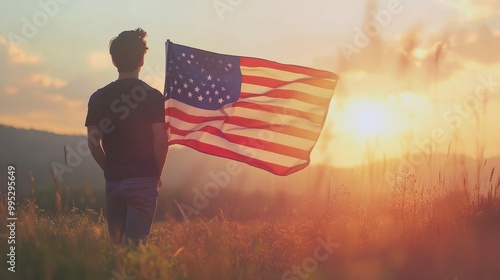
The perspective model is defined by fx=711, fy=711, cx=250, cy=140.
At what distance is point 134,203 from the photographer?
21.0ft

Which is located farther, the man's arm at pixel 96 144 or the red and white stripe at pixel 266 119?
the red and white stripe at pixel 266 119

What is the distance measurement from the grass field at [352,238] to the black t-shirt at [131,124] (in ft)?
2.49

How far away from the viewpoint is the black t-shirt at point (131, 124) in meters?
6.36

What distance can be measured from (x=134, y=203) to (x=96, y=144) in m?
0.68

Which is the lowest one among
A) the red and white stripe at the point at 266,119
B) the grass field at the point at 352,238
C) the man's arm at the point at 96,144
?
the grass field at the point at 352,238

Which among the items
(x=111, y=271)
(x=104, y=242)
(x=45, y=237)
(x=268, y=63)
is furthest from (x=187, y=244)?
(x=268, y=63)

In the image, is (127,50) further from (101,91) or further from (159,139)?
(159,139)

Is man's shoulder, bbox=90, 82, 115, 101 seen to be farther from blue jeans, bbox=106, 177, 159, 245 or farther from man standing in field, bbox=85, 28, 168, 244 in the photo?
blue jeans, bbox=106, 177, 159, 245

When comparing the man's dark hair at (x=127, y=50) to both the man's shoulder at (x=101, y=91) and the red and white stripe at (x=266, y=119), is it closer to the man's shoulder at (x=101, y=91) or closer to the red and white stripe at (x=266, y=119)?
the man's shoulder at (x=101, y=91)

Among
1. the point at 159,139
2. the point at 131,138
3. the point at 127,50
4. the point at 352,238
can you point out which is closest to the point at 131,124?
the point at 131,138

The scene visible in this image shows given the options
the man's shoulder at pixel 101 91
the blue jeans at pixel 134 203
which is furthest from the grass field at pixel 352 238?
the man's shoulder at pixel 101 91

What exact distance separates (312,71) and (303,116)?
23.8 inches

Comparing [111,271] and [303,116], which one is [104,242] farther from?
[303,116]

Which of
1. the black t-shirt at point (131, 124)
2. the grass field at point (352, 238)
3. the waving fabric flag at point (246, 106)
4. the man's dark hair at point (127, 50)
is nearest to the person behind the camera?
the black t-shirt at point (131, 124)
